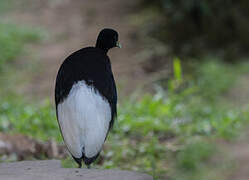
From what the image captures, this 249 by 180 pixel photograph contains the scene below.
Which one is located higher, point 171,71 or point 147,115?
point 171,71

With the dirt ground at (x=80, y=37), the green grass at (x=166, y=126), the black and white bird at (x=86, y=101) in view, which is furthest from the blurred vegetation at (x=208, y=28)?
the black and white bird at (x=86, y=101)

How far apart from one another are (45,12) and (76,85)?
6.74 meters

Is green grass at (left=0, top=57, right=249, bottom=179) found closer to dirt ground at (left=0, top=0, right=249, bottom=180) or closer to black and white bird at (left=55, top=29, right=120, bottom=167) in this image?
dirt ground at (left=0, top=0, right=249, bottom=180)

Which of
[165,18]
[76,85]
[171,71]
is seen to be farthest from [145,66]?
[76,85]

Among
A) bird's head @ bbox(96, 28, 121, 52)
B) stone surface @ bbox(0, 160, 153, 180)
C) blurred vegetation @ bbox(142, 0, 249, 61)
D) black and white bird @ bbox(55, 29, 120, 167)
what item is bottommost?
stone surface @ bbox(0, 160, 153, 180)

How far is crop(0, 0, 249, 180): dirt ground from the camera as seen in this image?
6.22 metres

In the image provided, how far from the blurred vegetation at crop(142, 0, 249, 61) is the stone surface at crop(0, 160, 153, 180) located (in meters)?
4.16

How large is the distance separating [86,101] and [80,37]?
522 cm

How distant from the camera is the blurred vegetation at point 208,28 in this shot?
667 centimetres

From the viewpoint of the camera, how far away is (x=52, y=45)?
25.2ft

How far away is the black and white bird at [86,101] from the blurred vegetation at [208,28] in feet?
13.1

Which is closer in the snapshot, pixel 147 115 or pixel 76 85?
pixel 76 85

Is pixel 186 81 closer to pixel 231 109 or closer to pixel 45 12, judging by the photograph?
pixel 231 109

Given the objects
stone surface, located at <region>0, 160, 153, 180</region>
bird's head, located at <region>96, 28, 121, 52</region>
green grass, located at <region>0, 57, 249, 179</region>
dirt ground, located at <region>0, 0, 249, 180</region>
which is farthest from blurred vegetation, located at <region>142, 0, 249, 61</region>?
stone surface, located at <region>0, 160, 153, 180</region>
